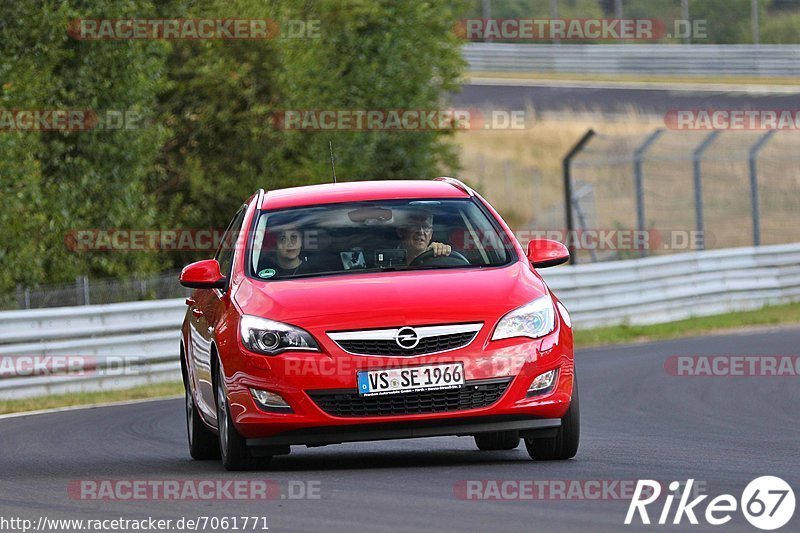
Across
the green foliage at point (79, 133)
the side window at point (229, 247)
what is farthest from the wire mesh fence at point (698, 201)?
the side window at point (229, 247)

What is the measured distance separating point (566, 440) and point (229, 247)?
2528 millimetres

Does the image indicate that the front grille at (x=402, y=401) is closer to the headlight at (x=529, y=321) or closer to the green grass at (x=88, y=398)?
the headlight at (x=529, y=321)

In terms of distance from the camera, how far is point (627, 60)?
50.9 meters

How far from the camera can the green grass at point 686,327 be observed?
2300cm

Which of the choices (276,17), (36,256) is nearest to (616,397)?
(36,256)

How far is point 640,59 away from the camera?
5075cm

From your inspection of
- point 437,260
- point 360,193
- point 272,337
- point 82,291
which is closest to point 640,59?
point 82,291

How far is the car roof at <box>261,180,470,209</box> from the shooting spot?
10125mm

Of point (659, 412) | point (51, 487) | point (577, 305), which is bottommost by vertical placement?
point (577, 305)

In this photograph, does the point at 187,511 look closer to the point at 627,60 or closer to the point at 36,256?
the point at 36,256

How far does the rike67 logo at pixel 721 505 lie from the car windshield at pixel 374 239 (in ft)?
7.52

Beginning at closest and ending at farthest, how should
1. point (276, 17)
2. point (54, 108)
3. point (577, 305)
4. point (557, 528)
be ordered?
point (557, 528) < point (577, 305) < point (54, 108) < point (276, 17)

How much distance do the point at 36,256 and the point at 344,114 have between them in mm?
10580

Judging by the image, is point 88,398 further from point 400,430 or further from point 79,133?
point 400,430
